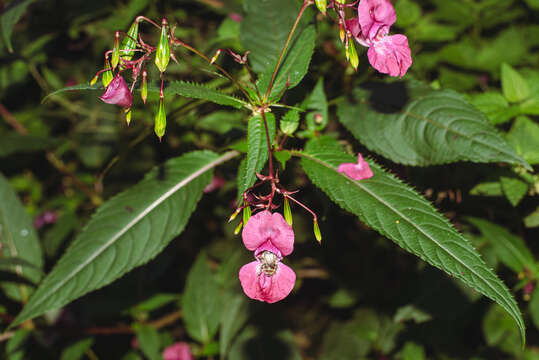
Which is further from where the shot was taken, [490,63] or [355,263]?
[355,263]

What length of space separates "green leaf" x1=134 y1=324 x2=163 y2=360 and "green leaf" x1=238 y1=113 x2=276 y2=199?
1244mm

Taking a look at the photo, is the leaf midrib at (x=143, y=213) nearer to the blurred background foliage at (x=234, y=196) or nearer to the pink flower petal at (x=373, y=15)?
the blurred background foliage at (x=234, y=196)

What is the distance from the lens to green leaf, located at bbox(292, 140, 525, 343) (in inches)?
38.1

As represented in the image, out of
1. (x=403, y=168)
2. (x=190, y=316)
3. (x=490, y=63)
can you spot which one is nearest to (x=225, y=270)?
(x=190, y=316)

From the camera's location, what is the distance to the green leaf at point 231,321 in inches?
81.3

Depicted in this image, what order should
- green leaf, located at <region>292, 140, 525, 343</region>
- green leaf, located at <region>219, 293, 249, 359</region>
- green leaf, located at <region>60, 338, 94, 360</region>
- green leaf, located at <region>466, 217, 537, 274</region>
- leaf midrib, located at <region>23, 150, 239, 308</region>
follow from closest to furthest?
green leaf, located at <region>292, 140, 525, 343</region>, leaf midrib, located at <region>23, 150, 239, 308</region>, green leaf, located at <region>466, 217, 537, 274</region>, green leaf, located at <region>60, 338, 94, 360</region>, green leaf, located at <region>219, 293, 249, 359</region>

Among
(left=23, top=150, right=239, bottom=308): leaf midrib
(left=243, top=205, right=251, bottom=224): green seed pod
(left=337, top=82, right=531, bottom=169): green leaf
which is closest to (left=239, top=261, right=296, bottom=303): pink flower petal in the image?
(left=243, top=205, right=251, bottom=224): green seed pod

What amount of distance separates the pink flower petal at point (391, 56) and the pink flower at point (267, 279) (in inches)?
23.0

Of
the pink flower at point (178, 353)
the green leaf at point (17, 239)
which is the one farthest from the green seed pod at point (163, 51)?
A: the pink flower at point (178, 353)

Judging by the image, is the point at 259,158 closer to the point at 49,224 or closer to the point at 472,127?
the point at 472,127

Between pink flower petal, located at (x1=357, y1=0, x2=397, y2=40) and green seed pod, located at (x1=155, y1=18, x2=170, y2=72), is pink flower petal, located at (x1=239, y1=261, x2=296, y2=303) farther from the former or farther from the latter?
pink flower petal, located at (x1=357, y1=0, x2=397, y2=40)

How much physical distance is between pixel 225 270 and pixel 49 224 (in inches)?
46.7

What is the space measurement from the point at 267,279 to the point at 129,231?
568 millimetres

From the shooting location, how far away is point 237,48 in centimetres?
183
